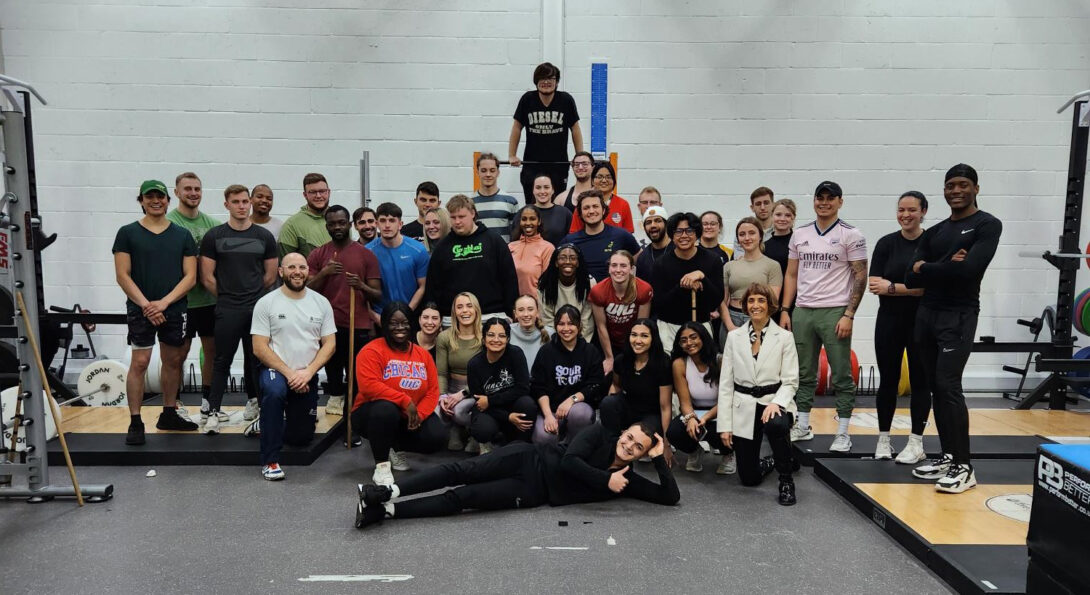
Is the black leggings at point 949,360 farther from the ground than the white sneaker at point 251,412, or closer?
farther from the ground

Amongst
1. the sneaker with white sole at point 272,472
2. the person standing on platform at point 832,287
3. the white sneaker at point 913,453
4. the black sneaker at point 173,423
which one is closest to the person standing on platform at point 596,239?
the person standing on platform at point 832,287

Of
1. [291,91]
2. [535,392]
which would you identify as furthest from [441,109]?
[535,392]

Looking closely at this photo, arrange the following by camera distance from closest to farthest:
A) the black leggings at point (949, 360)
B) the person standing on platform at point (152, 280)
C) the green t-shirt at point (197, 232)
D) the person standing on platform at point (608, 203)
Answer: the black leggings at point (949, 360)
the person standing on platform at point (152, 280)
the green t-shirt at point (197, 232)
the person standing on platform at point (608, 203)

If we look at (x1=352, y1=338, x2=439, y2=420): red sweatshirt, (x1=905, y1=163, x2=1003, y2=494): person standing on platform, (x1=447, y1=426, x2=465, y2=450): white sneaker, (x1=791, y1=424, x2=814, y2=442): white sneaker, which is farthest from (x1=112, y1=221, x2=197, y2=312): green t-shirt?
(x1=905, y1=163, x2=1003, y2=494): person standing on platform

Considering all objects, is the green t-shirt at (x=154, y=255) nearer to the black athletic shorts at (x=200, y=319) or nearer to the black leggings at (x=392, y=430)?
the black athletic shorts at (x=200, y=319)

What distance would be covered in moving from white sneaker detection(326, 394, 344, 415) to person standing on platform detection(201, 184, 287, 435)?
31.6 inches

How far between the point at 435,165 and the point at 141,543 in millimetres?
4141

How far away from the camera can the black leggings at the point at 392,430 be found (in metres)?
3.96

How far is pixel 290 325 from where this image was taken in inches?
166

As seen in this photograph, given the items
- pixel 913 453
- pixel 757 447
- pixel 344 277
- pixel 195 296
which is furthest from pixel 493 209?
pixel 913 453

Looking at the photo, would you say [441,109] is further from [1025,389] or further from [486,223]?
[1025,389]

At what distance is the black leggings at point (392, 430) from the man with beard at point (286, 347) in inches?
16.3

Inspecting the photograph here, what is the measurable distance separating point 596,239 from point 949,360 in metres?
2.11

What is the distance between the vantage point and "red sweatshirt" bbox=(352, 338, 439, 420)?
161 inches
